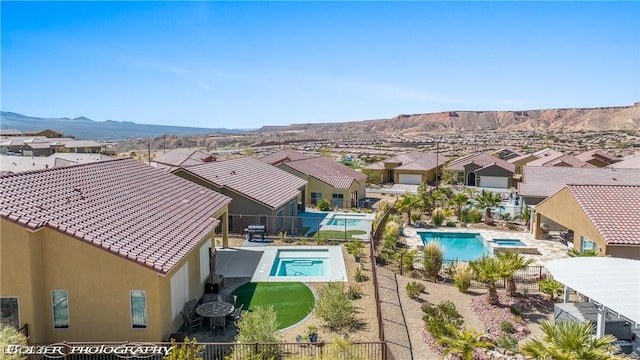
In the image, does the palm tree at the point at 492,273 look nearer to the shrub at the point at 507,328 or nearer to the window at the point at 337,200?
the shrub at the point at 507,328

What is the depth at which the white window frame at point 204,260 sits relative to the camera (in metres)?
18.4

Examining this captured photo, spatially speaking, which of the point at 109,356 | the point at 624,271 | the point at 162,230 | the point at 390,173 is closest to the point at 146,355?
the point at 109,356

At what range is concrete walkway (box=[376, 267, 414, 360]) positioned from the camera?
14.2 metres

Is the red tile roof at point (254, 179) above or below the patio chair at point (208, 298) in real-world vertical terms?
above

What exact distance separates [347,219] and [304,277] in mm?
15039

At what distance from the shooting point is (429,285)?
21.0 metres

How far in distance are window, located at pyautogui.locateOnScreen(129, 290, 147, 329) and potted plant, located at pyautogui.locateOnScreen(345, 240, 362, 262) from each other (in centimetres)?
1256

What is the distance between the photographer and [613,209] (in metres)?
22.5

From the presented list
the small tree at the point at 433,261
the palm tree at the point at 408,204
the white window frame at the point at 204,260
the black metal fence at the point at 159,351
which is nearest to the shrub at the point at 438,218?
the palm tree at the point at 408,204

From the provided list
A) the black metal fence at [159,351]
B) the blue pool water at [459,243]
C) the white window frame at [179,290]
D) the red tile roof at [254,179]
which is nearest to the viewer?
the black metal fence at [159,351]

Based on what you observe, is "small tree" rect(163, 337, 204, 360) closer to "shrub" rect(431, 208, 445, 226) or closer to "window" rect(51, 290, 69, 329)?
"window" rect(51, 290, 69, 329)

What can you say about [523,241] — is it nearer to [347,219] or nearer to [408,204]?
[408,204]

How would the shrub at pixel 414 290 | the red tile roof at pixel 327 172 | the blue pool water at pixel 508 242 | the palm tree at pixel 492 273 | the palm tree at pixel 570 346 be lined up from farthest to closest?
the red tile roof at pixel 327 172
the blue pool water at pixel 508 242
the shrub at pixel 414 290
the palm tree at pixel 492 273
the palm tree at pixel 570 346

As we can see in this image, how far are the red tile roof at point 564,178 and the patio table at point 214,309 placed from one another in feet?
95.7
